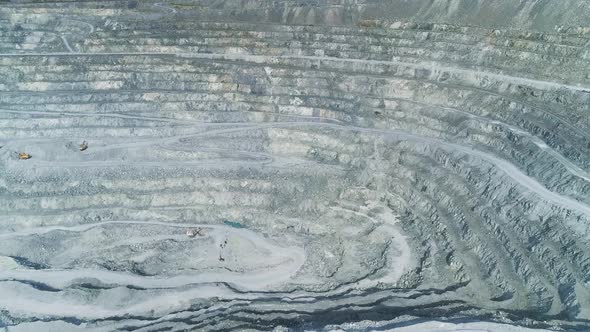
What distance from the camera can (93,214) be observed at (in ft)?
119

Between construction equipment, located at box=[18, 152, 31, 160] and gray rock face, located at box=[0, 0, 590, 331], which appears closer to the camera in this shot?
gray rock face, located at box=[0, 0, 590, 331]

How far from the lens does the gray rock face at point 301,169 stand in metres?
28.9

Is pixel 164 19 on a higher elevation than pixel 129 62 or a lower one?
higher

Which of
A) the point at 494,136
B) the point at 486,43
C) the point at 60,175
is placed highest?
the point at 486,43

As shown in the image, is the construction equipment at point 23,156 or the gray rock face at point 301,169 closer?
the gray rock face at point 301,169

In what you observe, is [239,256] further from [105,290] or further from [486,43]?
[486,43]

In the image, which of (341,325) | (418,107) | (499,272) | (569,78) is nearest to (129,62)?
(418,107)

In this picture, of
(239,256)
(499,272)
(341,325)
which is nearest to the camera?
(341,325)

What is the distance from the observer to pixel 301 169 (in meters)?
39.6

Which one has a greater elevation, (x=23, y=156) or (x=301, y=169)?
(x=301, y=169)

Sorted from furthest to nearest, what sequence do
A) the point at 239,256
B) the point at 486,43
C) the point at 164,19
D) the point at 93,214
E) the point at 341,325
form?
the point at 164,19 < the point at 486,43 < the point at 93,214 < the point at 239,256 < the point at 341,325

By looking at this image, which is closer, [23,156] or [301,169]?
[301,169]

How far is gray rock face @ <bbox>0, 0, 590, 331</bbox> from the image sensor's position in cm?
2889

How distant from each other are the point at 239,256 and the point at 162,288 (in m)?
6.22
